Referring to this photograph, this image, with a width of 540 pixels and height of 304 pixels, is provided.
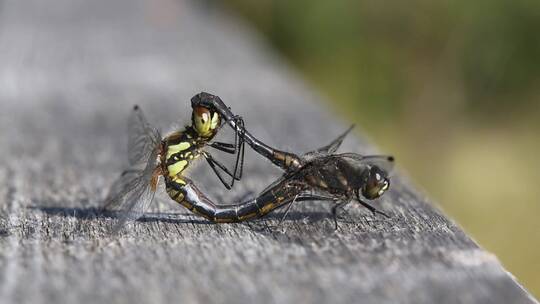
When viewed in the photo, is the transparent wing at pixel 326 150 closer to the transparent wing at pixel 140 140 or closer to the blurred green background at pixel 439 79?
the transparent wing at pixel 140 140

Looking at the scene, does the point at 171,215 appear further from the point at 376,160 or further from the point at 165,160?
the point at 376,160

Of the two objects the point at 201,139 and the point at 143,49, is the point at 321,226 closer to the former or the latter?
the point at 201,139

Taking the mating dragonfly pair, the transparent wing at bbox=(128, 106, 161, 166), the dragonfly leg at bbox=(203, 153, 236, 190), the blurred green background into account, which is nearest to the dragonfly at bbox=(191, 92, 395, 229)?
the mating dragonfly pair

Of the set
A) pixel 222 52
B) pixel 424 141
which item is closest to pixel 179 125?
pixel 222 52

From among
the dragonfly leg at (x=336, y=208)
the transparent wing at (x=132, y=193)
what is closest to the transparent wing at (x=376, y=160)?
the dragonfly leg at (x=336, y=208)

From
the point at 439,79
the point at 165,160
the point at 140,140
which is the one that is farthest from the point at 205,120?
the point at 439,79
